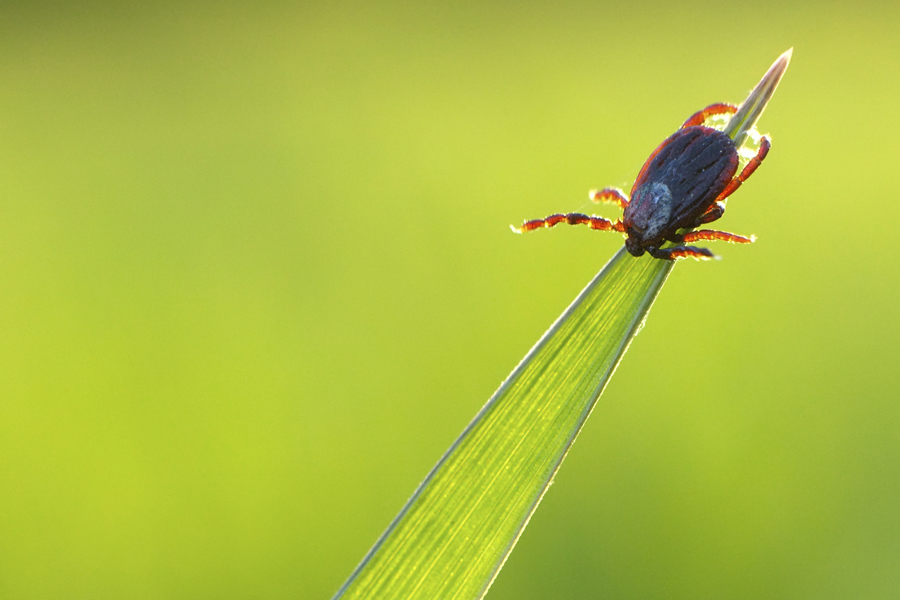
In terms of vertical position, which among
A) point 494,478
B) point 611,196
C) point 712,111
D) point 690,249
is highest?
point 712,111

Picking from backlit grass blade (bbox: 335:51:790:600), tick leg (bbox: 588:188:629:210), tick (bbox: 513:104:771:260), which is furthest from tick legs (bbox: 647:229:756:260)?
tick leg (bbox: 588:188:629:210)

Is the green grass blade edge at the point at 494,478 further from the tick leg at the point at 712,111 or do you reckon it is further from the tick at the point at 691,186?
the tick leg at the point at 712,111

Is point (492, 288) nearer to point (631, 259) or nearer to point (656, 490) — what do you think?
point (656, 490)

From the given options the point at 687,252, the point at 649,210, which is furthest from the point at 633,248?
the point at 649,210

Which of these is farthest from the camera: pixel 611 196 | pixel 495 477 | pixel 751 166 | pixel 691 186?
pixel 611 196

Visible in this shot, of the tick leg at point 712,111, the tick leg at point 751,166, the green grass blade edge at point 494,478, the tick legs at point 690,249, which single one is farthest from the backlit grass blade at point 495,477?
the tick leg at point 712,111

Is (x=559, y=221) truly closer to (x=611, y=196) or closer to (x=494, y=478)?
(x=611, y=196)

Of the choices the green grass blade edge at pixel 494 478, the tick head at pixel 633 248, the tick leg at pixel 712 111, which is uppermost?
the tick leg at pixel 712 111
